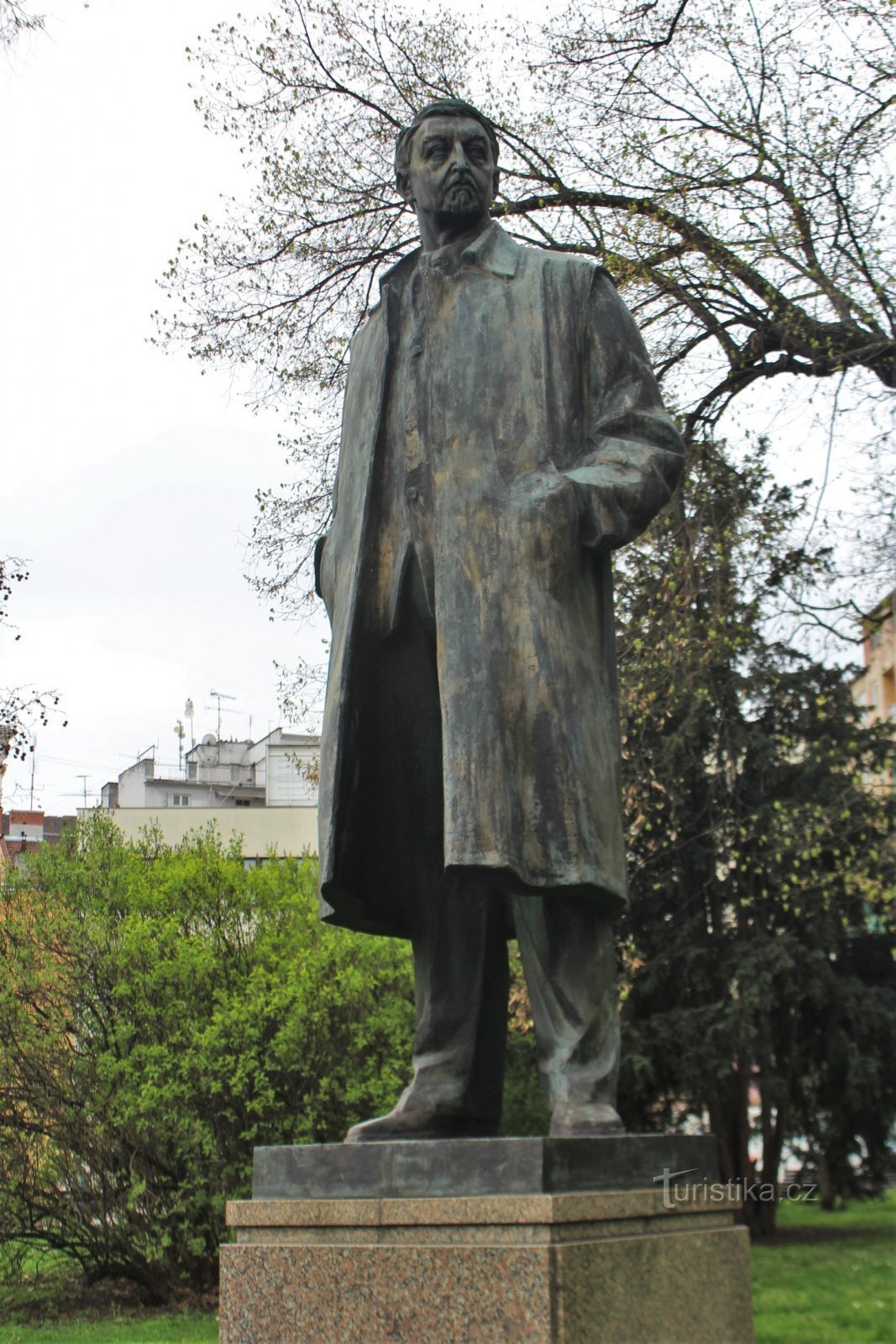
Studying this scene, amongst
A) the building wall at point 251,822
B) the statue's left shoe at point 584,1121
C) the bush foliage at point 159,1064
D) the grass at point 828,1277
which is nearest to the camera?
the statue's left shoe at point 584,1121

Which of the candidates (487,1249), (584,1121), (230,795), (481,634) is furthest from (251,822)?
(487,1249)

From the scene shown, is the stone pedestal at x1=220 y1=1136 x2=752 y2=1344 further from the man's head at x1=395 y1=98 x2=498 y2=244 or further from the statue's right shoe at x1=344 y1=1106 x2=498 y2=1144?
the man's head at x1=395 y1=98 x2=498 y2=244

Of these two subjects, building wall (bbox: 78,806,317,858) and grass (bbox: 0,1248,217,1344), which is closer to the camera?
grass (bbox: 0,1248,217,1344)

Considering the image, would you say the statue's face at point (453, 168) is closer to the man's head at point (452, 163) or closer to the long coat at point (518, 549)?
the man's head at point (452, 163)

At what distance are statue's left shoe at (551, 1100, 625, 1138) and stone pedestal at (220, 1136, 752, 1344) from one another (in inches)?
2.8

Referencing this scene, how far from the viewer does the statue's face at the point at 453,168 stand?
4.19 meters

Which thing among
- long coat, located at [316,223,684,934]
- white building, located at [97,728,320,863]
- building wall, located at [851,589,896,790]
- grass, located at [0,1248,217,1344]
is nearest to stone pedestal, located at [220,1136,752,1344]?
long coat, located at [316,223,684,934]

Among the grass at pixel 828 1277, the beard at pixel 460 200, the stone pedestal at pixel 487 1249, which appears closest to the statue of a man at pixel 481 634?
the beard at pixel 460 200

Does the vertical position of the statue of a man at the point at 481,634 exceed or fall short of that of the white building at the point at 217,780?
it falls short

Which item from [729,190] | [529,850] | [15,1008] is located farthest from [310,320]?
[529,850]

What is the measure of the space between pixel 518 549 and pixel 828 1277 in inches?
564

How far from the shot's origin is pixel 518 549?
3.78 meters

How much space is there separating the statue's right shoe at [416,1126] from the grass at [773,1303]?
9.10m

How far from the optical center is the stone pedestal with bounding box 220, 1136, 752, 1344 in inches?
119
